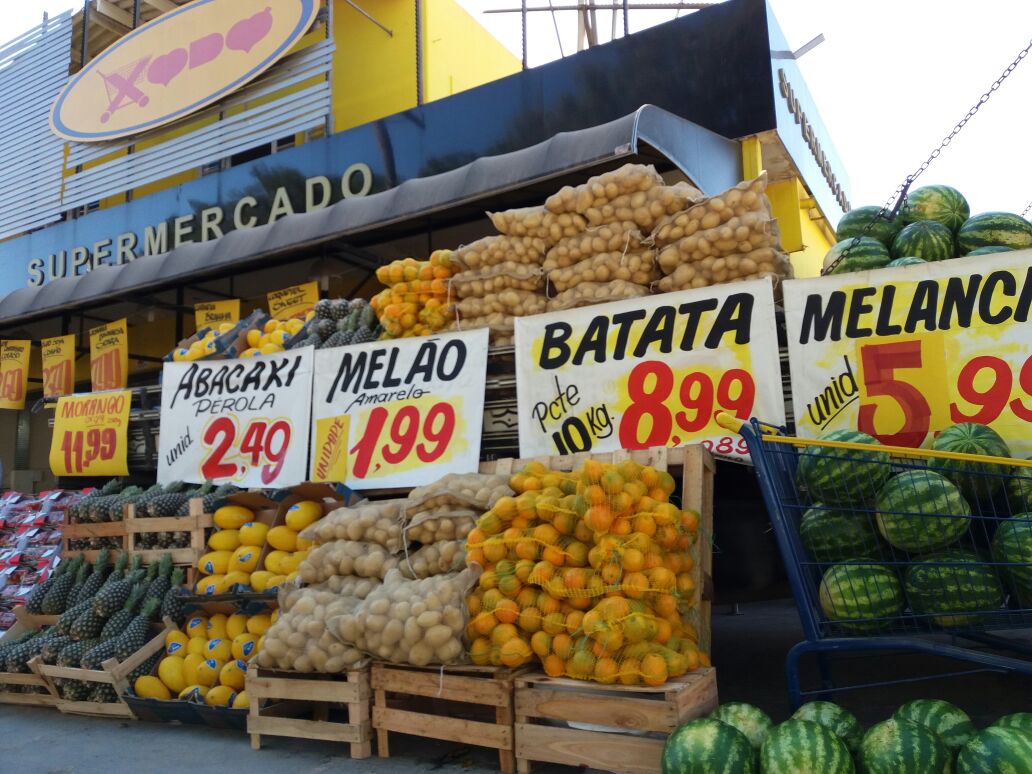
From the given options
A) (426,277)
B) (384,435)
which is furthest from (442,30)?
(384,435)

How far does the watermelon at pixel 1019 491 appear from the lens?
11.0ft

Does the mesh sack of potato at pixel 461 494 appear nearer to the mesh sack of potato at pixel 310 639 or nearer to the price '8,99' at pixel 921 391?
the mesh sack of potato at pixel 310 639

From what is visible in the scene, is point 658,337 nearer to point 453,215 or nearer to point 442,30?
point 453,215

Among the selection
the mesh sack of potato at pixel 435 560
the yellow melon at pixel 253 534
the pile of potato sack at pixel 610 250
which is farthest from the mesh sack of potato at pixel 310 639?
the pile of potato sack at pixel 610 250

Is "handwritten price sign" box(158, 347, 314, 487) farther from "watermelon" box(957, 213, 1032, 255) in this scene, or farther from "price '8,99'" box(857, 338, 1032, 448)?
"watermelon" box(957, 213, 1032, 255)

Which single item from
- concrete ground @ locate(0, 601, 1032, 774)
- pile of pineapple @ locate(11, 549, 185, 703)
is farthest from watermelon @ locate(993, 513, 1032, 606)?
pile of pineapple @ locate(11, 549, 185, 703)

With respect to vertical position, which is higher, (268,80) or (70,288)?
(268,80)

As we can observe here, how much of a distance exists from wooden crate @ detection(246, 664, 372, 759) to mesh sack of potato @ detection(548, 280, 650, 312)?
269 centimetres

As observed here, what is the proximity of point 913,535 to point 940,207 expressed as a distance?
9.55ft

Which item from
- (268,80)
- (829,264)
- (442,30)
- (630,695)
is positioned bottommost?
(630,695)

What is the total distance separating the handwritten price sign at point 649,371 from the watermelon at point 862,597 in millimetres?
1109

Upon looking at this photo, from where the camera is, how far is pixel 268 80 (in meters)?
13.4

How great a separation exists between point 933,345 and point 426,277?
363 centimetres

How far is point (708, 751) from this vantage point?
2.79m
